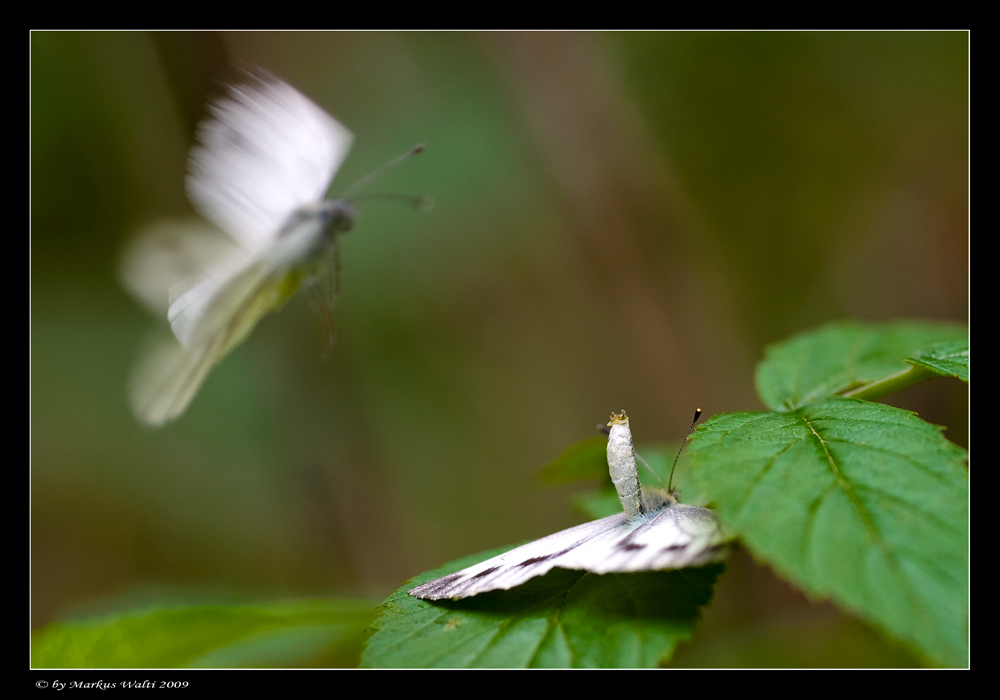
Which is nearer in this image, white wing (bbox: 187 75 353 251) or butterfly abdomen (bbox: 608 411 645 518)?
butterfly abdomen (bbox: 608 411 645 518)

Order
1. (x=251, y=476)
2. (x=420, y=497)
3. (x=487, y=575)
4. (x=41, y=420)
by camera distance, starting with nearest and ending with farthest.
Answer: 1. (x=487, y=575)
2. (x=41, y=420)
3. (x=251, y=476)
4. (x=420, y=497)

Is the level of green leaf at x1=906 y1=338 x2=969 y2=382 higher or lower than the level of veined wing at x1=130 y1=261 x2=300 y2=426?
lower

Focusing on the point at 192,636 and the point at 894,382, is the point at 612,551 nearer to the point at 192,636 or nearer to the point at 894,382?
the point at 894,382

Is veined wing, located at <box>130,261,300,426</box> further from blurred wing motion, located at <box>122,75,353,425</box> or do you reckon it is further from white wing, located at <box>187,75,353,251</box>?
white wing, located at <box>187,75,353,251</box>

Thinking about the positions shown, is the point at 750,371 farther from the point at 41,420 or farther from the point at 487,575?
the point at 41,420

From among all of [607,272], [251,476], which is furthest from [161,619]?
[607,272]

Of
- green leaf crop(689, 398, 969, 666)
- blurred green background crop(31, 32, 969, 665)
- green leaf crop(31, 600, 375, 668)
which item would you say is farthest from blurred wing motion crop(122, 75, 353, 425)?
blurred green background crop(31, 32, 969, 665)

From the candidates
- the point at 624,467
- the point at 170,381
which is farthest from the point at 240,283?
the point at 624,467
